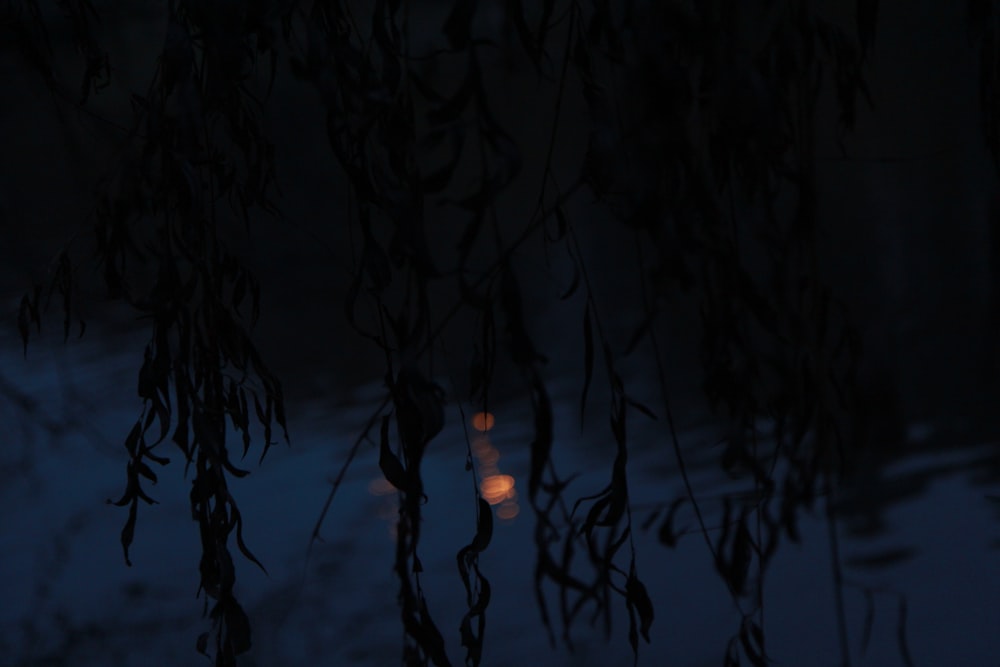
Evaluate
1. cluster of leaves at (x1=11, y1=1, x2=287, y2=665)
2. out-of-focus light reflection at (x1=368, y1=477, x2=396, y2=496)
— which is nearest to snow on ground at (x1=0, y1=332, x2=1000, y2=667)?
out-of-focus light reflection at (x1=368, y1=477, x2=396, y2=496)

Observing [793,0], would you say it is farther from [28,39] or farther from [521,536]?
[521,536]

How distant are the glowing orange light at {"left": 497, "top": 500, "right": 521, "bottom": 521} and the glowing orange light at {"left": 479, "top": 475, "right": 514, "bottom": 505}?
0.02 meters

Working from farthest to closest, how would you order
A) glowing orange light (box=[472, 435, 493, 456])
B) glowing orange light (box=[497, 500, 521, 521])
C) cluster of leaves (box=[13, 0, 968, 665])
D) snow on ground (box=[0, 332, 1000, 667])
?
glowing orange light (box=[472, 435, 493, 456]) → glowing orange light (box=[497, 500, 521, 521]) → snow on ground (box=[0, 332, 1000, 667]) → cluster of leaves (box=[13, 0, 968, 665])

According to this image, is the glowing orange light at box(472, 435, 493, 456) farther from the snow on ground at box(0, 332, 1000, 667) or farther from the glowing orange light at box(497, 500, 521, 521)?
the glowing orange light at box(497, 500, 521, 521)

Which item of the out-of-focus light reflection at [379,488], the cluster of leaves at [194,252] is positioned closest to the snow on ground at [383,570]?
the out-of-focus light reflection at [379,488]

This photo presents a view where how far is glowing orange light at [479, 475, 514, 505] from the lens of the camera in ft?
10.6

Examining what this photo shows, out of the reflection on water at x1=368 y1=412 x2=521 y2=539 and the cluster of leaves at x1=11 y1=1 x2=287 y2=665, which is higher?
the cluster of leaves at x1=11 y1=1 x2=287 y2=665

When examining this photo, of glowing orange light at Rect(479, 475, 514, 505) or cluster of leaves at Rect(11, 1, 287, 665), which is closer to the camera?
cluster of leaves at Rect(11, 1, 287, 665)

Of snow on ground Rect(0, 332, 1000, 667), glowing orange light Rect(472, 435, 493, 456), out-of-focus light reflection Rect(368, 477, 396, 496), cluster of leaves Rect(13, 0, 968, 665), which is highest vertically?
cluster of leaves Rect(13, 0, 968, 665)

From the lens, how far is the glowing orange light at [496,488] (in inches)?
127

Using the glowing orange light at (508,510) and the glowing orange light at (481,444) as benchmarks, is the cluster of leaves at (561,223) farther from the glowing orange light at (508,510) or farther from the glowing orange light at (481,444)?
the glowing orange light at (481,444)

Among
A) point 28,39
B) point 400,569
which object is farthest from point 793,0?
point 28,39

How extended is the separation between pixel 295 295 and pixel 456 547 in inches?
101

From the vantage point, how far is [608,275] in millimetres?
5410
